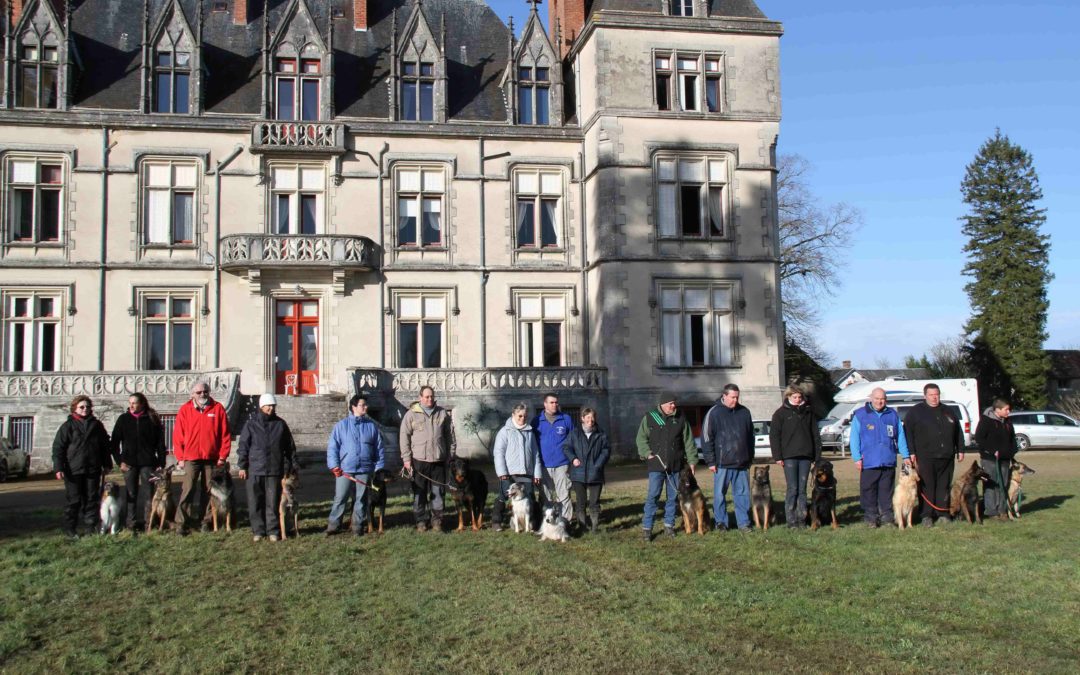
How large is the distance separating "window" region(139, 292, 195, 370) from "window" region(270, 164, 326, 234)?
3.13 metres

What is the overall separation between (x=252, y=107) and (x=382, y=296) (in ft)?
20.2

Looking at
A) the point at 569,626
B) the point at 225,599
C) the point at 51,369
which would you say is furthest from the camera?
the point at 51,369

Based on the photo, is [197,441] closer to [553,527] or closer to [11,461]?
[553,527]

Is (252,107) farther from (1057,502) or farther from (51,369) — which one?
(1057,502)

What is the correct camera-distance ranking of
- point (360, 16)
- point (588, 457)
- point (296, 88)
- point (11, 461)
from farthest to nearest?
point (360, 16) → point (296, 88) → point (11, 461) → point (588, 457)

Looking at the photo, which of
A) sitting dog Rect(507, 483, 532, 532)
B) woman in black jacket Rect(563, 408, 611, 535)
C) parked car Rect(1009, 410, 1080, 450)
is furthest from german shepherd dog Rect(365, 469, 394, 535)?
parked car Rect(1009, 410, 1080, 450)

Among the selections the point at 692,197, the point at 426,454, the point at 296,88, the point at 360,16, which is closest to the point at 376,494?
the point at 426,454

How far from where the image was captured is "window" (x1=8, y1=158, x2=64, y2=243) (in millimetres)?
26141

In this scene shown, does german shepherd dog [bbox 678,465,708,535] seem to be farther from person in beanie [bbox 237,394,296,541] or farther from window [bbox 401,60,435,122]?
window [bbox 401,60,435,122]

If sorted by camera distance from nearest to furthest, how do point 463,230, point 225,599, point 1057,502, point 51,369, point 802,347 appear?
point 225,599, point 1057,502, point 51,369, point 463,230, point 802,347

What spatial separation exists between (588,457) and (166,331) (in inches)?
689

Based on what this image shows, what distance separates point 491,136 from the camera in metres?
28.3

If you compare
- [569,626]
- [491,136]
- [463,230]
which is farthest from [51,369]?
[569,626]

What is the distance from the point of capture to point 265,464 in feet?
40.1
